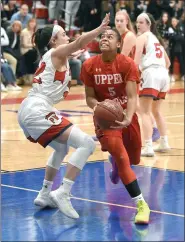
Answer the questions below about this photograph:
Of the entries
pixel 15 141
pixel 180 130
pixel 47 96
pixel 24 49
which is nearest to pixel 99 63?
pixel 47 96

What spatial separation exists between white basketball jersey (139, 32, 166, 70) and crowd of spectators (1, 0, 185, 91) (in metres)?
9.22

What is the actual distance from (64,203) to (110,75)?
1235mm

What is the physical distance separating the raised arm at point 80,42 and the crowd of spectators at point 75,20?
1248 centimetres

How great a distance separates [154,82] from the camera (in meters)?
9.30

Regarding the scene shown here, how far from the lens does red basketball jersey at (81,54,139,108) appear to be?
20.5ft

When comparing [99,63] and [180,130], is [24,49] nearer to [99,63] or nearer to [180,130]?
[180,130]

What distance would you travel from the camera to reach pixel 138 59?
9102 mm

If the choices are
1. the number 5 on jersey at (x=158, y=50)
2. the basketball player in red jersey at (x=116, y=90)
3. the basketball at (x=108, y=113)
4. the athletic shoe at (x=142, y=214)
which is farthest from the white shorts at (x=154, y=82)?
the athletic shoe at (x=142, y=214)

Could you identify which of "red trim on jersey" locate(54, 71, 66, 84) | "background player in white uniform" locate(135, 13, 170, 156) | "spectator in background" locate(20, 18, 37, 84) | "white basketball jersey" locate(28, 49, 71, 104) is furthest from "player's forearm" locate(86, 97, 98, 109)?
"spectator in background" locate(20, 18, 37, 84)

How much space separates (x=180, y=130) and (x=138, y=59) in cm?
315

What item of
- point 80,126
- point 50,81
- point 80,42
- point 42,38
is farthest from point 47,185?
point 80,126

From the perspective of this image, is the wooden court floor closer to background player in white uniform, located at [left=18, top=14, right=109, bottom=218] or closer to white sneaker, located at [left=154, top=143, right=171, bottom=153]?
white sneaker, located at [left=154, top=143, right=171, bottom=153]

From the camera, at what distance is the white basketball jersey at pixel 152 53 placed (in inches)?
364

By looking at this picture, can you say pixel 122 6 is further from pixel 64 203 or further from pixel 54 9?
pixel 64 203
